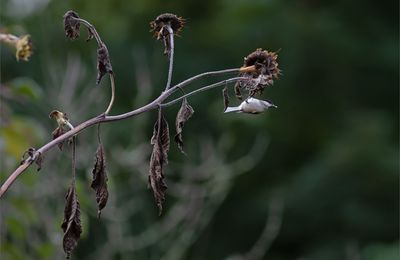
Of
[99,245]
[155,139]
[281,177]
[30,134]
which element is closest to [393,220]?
[281,177]

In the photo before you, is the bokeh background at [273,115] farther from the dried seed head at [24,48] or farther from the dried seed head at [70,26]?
the dried seed head at [70,26]

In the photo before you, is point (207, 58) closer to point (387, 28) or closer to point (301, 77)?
point (301, 77)

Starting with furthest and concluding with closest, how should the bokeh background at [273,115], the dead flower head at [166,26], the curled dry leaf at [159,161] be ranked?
1. the bokeh background at [273,115]
2. the dead flower head at [166,26]
3. the curled dry leaf at [159,161]

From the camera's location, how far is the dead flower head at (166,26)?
1.28 meters

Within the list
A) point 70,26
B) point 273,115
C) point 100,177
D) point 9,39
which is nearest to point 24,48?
point 9,39

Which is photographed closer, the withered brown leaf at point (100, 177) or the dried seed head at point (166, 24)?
the withered brown leaf at point (100, 177)

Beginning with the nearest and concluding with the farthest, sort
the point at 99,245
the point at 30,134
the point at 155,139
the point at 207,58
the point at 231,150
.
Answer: the point at 155,139, the point at 30,134, the point at 99,245, the point at 231,150, the point at 207,58

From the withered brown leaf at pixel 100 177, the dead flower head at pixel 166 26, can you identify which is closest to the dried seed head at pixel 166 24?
the dead flower head at pixel 166 26

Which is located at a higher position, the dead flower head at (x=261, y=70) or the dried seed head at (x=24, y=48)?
the dried seed head at (x=24, y=48)

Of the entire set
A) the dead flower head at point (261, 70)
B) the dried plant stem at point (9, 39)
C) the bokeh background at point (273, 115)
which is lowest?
the dead flower head at point (261, 70)

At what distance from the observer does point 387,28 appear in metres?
7.62

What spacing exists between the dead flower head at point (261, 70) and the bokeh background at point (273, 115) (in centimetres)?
343

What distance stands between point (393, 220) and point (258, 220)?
1.03 meters

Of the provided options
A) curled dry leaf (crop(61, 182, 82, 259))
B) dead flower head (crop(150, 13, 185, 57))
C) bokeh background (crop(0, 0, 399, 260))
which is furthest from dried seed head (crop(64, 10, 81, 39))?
bokeh background (crop(0, 0, 399, 260))
